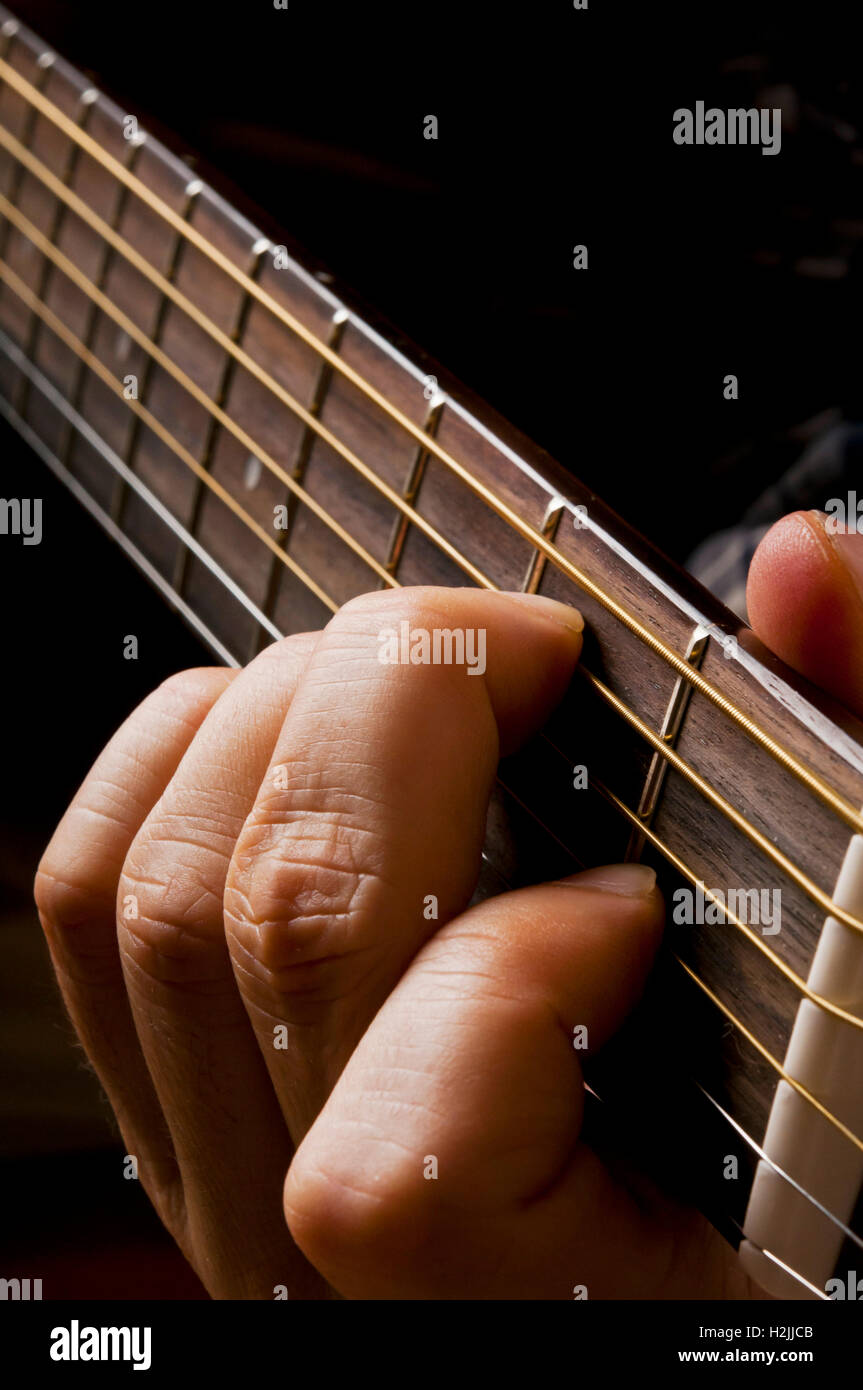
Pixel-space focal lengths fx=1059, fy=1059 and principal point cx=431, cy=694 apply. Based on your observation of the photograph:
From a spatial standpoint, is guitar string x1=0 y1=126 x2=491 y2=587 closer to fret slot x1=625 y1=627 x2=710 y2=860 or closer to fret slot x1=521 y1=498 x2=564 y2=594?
fret slot x1=521 y1=498 x2=564 y2=594

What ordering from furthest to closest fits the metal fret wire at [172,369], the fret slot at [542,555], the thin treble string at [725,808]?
1. the metal fret wire at [172,369]
2. the fret slot at [542,555]
3. the thin treble string at [725,808]

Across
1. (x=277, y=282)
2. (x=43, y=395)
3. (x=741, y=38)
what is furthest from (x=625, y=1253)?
(x=741, y=38)

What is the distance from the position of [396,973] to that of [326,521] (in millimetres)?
282

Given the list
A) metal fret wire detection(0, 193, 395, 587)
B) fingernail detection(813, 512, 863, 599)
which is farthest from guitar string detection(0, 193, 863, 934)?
fingernail detection(813, 512, 863, 599)

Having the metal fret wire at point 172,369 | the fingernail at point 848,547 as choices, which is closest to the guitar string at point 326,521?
the metal fret wire at point 172,369

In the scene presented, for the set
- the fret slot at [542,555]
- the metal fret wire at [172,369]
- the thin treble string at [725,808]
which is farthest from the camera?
the metal fret wire at [172,369]

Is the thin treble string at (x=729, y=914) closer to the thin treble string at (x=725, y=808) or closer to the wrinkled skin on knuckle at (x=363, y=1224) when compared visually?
the thin treble string at (x=725, y=808)

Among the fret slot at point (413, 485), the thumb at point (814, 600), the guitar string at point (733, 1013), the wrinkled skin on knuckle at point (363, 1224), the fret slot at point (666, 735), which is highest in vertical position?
the fret slot at point (413, 485)

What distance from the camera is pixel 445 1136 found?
1.22 feet

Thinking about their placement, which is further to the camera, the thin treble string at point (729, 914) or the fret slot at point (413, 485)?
the fret slot at point (413, 485)

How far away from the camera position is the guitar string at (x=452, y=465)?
374mm

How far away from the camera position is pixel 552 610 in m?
0.46

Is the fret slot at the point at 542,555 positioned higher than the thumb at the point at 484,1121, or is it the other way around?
the fret slot at the point at 542,555

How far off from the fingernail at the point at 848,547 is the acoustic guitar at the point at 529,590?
0.06 metres
